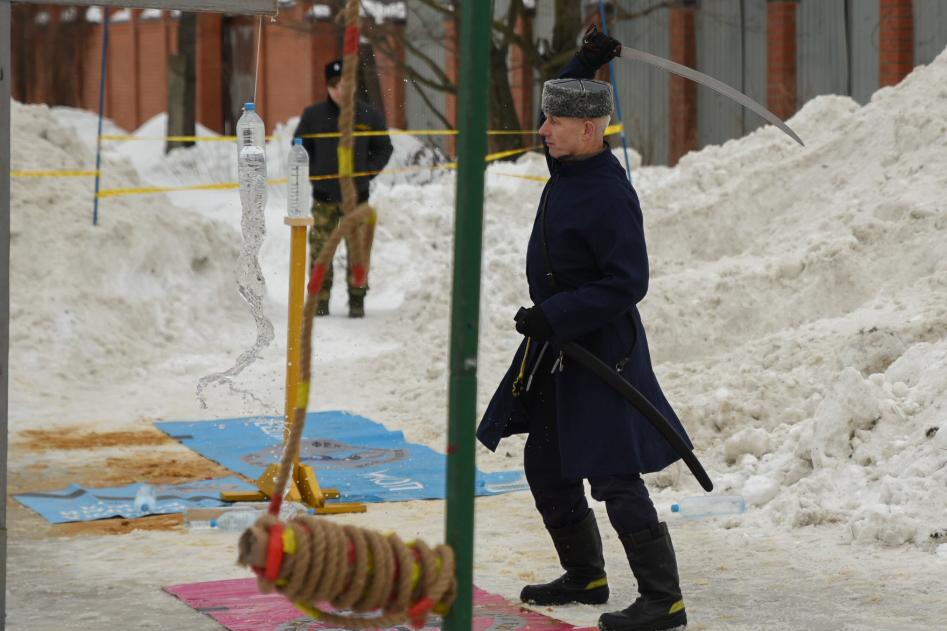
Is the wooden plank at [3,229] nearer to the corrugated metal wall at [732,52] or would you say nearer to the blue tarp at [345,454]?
the blue tarp at [345,454]

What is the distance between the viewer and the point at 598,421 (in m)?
4.55

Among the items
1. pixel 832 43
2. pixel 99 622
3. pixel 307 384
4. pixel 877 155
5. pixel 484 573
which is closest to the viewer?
pixel 307 384

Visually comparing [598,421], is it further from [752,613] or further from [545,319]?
[752,613]

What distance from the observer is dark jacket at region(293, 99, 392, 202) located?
1096 centimetres

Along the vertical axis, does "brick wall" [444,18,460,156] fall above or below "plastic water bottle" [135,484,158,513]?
above

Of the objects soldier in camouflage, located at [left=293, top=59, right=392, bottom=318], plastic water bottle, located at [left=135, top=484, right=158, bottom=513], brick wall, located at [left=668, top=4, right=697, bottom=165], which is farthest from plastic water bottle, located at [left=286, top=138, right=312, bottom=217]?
brick wall, located at [left=668, top=4, right=697, bottom=165]

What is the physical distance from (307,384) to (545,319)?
1.64m

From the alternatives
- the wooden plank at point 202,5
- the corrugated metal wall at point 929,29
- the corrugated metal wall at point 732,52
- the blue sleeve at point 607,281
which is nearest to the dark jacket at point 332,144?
the corrugated metal wall at point 732,52

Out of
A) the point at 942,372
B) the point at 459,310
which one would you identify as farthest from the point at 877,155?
the point at 459,310

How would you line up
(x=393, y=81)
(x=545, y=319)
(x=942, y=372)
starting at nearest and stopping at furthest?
(x=545, y=319) < (x=942, y=372) < (x=393, y=81)

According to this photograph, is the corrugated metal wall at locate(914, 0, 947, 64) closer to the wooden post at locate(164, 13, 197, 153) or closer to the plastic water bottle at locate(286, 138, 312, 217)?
the wooden post at locate(164, 13, 197, 153)

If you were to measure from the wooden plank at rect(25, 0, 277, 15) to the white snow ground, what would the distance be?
191 cm

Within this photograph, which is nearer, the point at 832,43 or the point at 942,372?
the point at 942,372

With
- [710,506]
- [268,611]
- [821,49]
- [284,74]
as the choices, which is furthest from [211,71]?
[268,611]
